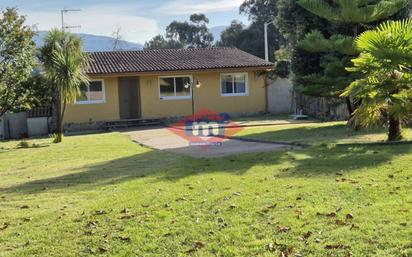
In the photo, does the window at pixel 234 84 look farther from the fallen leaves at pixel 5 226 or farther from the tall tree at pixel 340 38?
the fallen leaves at pixel 5 226

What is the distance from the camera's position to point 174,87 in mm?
27062

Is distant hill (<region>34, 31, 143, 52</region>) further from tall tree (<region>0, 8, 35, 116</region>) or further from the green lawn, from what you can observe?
the green lawn

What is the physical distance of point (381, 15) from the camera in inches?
627

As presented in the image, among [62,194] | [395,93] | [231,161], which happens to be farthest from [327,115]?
[62,194]

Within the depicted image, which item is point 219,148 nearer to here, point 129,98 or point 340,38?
point 340,38

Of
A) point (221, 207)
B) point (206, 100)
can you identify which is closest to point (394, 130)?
point (221, 207)

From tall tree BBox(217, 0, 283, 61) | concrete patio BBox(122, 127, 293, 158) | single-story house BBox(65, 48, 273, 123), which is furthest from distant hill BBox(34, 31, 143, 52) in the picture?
tall tree BBox(217, 0, 283, 61)

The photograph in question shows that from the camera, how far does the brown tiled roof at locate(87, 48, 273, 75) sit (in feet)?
85.6

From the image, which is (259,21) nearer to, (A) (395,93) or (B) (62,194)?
(A) (395,93)

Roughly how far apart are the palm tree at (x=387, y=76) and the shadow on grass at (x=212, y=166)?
951 mm

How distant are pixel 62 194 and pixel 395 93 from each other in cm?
739

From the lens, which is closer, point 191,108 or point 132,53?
point 191,108
